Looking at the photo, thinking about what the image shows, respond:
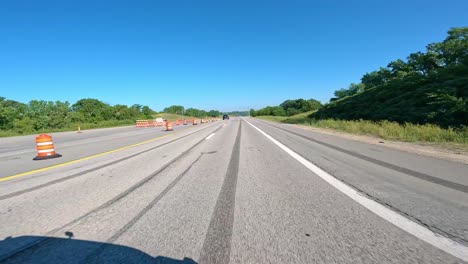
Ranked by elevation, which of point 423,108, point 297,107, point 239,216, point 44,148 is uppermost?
point 297,107

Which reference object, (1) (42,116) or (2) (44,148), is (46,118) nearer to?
(1) (42,116)

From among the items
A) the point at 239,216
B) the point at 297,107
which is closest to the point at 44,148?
the point at 239,216

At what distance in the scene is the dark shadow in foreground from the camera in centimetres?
284

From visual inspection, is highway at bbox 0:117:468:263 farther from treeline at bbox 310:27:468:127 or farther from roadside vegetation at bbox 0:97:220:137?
roadside vegetation at bbox 0:97:220:137

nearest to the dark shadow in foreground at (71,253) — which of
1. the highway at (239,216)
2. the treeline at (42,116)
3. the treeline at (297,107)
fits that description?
the highway at (239,216)

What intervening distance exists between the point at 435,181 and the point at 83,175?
8222 millimetres

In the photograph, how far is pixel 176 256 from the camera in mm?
2875

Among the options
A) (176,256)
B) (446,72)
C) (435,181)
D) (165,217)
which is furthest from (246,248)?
(446,72)

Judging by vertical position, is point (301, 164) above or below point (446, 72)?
below

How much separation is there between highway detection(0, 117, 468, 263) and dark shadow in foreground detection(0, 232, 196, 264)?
0.01 metres

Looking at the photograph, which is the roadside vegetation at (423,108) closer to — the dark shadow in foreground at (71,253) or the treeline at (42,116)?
the dark shadow in foreground at (71,253)

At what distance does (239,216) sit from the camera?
3.96 meters

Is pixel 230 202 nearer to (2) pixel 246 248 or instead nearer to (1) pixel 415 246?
(2) pixel 246 248

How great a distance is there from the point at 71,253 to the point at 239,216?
2081 millimetres
